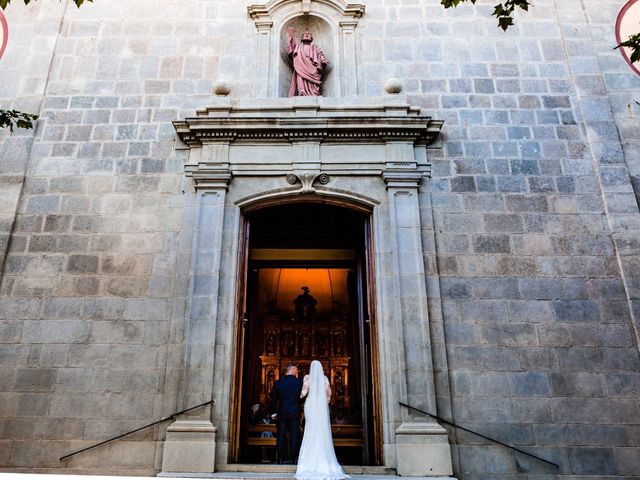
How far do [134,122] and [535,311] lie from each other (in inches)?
268

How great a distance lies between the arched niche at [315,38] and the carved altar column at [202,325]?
177 centimetres

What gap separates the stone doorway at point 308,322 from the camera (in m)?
8.06

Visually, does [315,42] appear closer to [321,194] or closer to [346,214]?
[346,214]

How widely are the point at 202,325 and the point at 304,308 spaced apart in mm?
5698

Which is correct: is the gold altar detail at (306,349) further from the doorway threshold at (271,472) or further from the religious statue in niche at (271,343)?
the doorway threshold at (271,472)

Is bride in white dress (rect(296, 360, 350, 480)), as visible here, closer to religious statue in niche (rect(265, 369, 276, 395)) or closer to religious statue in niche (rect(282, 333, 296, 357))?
religious statue in niche (rect(265, 369, 276, 395))

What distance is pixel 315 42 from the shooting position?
9.71m

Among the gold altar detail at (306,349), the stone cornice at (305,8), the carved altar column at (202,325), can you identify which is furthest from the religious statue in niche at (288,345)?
the stone cornice at (305,8)

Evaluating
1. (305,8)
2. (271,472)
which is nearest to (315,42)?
(305,8)

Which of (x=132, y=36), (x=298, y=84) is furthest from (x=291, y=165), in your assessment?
(x=132, y=36)

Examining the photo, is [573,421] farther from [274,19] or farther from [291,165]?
[274,19]

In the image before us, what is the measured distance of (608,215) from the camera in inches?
309

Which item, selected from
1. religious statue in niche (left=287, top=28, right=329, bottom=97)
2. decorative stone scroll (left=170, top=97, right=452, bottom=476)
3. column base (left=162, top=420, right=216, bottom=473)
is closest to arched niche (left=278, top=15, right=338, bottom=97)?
religious statue in niche (left=287, top=28, right=329, bottom=97)

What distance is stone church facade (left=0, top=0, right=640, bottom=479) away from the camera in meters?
6.80
